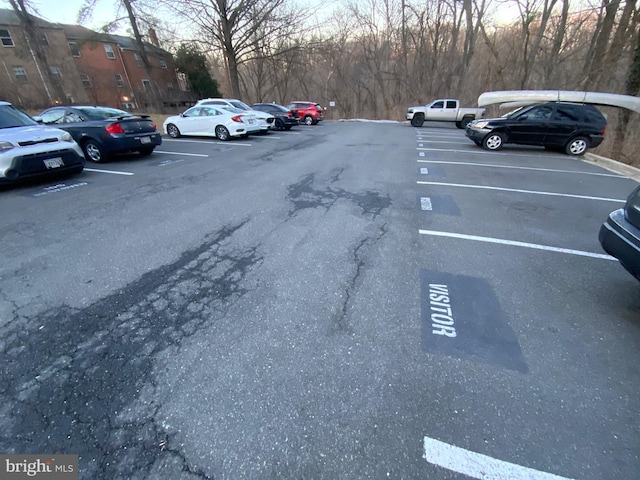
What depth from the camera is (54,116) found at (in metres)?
8.30

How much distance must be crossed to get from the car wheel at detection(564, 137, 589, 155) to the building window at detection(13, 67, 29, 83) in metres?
42.8

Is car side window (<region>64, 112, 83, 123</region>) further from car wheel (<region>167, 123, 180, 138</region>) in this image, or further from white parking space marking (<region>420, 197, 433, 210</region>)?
white parking space marking (<region>420, 197, 433, 210</region>)

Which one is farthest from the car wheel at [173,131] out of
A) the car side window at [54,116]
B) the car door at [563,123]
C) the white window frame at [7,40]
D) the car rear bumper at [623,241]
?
the white window frame at [7,40]

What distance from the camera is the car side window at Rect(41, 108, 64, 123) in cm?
820

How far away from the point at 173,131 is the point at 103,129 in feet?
19.5

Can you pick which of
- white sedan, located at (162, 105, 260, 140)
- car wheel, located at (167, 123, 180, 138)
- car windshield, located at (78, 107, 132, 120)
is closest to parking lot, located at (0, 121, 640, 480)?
car windshield, located at (78, 107, 132, 120)

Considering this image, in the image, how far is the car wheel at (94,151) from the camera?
25.1 feet

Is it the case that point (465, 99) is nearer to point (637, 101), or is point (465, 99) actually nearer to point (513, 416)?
point (637, 101)

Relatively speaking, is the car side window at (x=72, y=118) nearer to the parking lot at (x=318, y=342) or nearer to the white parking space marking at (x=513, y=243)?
the parking lot at (x=318, y=342)

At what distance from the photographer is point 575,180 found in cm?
680

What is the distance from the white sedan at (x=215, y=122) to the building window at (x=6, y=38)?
29.3 meters

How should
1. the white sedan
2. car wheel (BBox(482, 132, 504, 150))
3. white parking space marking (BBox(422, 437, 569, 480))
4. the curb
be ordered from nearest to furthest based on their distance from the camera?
white parking space marking (BBox(422, 437, 569, 480))
the curb
car wheel (BBox(482, 132, 504, 150))
the white sedan

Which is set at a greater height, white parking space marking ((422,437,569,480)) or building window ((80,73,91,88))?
building window ((80,73,91,88))

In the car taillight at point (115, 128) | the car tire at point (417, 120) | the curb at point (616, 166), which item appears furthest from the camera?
the car tire at point (417, 120)
